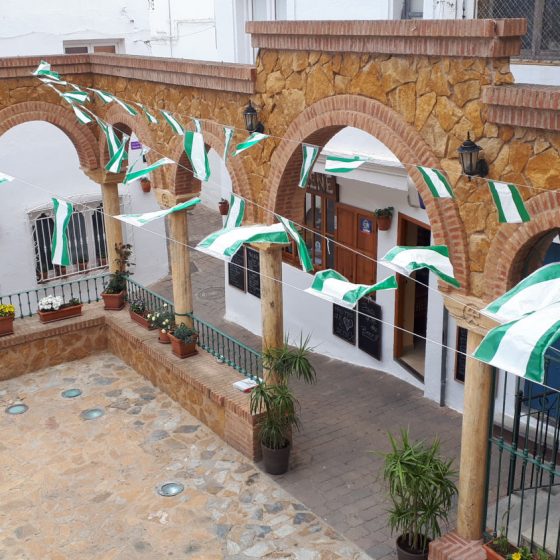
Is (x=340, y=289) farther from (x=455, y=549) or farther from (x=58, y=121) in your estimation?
(x=58, y=121)

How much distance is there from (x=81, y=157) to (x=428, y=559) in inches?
343

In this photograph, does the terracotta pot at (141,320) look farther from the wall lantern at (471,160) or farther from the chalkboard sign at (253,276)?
the wall lantern at (471,160)

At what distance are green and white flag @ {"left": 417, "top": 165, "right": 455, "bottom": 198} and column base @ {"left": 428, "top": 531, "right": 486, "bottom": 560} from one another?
3242mm

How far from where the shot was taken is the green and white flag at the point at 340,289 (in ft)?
20.3

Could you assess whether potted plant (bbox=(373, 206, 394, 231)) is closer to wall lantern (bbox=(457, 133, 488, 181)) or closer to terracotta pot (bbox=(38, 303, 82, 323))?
wall lantern (bbox=(457, 133, 488, 181))

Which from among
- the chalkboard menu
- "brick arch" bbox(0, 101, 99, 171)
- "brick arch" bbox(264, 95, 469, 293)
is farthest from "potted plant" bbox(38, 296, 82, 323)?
the chalkboard menu

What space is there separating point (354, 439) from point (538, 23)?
5382mm

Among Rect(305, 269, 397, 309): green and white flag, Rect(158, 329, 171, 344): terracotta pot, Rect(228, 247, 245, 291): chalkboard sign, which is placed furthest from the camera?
Rect(228, 247, 245, 291): chalkboard sign

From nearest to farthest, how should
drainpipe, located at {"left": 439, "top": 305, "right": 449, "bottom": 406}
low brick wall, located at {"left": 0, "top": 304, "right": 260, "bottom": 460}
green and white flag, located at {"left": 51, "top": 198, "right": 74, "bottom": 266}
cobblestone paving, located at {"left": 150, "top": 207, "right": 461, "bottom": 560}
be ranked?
cobblestone paving, located at {"left": 150, "top": 207, "right": 461, "bottom": 560}
green and white flag, located at {"left": 51, "top": 198, "right": 74, "bottom": 266}
low brick wall, located at {"left": 0, "top": 304, "right": 260, "bottom": 460}
drainpipe, located at {"left": 439, "top": 305, "right": 449, "bottom": 406}

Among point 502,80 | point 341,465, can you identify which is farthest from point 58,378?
point 502,80

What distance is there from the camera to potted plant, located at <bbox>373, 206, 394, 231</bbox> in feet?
35.9

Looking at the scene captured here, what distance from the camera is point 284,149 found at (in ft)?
28.0

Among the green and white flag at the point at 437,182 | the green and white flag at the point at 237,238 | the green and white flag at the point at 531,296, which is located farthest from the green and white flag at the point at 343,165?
the green and white flag at the point at 531,296

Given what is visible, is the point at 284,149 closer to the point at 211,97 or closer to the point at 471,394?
the point at 211,97
